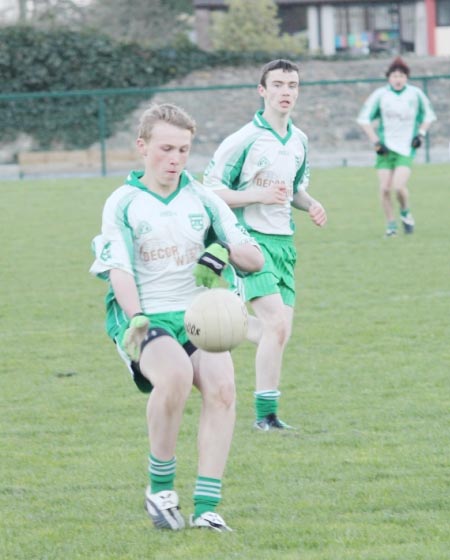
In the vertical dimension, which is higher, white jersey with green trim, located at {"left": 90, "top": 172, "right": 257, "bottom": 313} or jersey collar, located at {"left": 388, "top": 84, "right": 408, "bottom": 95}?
white jersey with green trim, located at {"left": 90, "top": 172, "right": 257, "bottom": 313}

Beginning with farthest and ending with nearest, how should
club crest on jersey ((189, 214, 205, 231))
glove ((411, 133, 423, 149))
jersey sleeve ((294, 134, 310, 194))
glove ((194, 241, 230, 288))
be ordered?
glove ((411, 133, 423, 149)), jersey sleeve ((294, 134, 310, 194)), club crest on jersey ((189, 214, 205, 231)), glove ((194, 241, 230, 288))

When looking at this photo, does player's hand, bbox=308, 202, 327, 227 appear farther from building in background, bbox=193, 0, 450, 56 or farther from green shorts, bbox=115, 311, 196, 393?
building in background, bbox=193, 0, 450, 56

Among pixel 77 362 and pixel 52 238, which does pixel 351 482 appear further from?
pixel 52 238

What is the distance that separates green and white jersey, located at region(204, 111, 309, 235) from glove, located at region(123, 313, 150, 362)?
94.0 inches

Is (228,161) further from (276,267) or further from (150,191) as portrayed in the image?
(150,191)

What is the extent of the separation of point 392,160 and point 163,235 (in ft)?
38.1

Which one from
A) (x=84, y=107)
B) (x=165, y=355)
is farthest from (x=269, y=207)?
(x=84, y=107)

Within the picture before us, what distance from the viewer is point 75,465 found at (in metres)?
6.30

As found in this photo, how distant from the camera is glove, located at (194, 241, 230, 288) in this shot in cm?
502

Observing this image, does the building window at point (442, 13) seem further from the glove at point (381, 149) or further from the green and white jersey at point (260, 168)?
the green and white jersey at point (260, 168)

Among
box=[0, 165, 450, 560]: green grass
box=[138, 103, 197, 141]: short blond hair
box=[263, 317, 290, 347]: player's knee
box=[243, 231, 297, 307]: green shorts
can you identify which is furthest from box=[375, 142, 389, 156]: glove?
box=[138, 103, 197, 141]: short blond hair

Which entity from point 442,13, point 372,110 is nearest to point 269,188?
point 372,110

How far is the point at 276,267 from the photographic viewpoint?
288 inches

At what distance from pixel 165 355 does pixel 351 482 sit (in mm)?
1284
